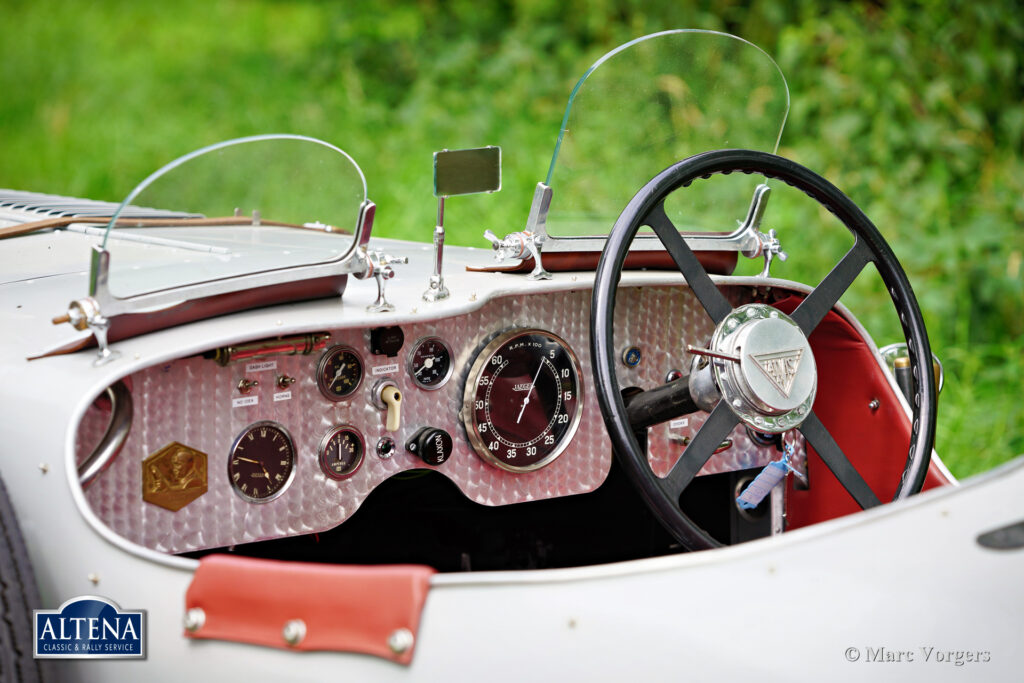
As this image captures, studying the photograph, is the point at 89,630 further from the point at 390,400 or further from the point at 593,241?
the point at 593,241

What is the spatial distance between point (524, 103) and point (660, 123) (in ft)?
19.8

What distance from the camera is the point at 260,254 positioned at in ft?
6.62

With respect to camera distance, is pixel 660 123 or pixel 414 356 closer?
Answer: pixel 414 356

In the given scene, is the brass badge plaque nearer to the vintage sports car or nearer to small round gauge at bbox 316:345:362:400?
the vintage sports car

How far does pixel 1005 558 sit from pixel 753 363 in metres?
0.66

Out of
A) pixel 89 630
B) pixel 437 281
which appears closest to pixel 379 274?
pixel 437 281

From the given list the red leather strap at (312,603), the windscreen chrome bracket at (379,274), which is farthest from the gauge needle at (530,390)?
the red leather strap at (312,603)

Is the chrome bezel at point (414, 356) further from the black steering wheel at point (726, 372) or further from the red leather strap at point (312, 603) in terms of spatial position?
the red leather strap at point (312, 603)

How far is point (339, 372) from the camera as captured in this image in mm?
2166

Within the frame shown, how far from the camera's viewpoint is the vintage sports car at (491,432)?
1308 millimetres

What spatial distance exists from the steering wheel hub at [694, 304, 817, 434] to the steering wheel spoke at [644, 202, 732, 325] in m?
0.04

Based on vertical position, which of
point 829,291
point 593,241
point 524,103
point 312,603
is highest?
point 524,103

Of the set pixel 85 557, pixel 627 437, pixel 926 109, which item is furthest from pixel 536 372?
pixel 926 109

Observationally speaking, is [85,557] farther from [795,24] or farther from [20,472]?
[795,24]
